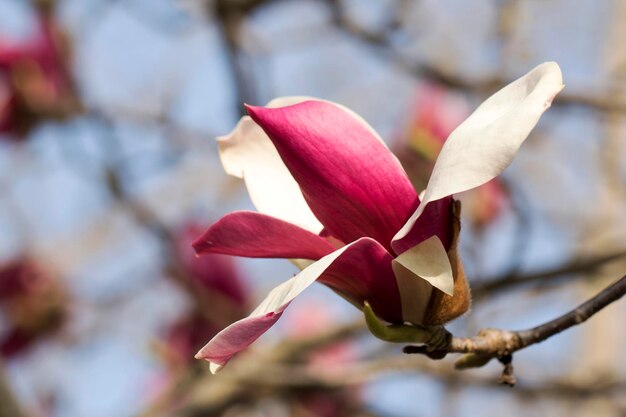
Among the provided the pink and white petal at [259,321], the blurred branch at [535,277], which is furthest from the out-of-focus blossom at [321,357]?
the pink and white petal at [259,321]

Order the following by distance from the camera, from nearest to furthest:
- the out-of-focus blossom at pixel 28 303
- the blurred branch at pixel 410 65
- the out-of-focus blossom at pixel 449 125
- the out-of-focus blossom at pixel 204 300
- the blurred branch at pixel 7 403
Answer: the blurred branch at pixel 7 403, the blurred branch at pixel 410 65, the out-of-focus blossom at pixel 449 125, the out-of-focus blossom at pixel 204 300, the out-of-focus blossom at pixel 28 303

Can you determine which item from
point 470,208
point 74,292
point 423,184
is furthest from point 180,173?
point 423,184

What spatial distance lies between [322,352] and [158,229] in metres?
0.58

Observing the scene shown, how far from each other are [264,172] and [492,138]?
0.22 m

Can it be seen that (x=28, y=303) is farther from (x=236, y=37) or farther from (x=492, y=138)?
(x=492, y=138)

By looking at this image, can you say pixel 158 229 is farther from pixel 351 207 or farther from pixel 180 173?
pixel 180 173

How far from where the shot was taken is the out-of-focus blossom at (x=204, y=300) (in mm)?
1785

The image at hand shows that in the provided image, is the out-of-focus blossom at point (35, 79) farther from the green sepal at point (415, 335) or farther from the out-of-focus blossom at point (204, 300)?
the green sepal at point (415, 335)

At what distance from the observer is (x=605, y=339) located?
103 inches

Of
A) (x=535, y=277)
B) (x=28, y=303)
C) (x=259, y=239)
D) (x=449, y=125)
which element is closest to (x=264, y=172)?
(x=259, y=239)

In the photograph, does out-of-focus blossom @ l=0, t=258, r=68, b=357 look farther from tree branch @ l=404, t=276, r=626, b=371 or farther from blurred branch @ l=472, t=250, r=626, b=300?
tree branch @ l=404, t=276, r=626, b=371

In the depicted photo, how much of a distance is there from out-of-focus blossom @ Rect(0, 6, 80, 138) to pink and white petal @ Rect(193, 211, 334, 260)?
4.91 feet

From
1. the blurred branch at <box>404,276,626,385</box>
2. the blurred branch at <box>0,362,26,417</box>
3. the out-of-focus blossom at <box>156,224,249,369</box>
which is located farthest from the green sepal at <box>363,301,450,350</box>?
the out-of-focus blossom at <box>156,224,249,369</box>

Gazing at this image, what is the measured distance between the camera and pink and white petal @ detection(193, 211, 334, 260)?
605 millimetres
